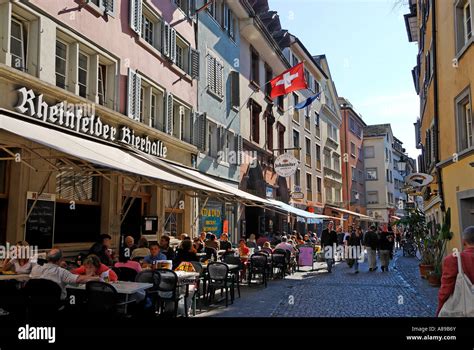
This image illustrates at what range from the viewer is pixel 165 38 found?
14.2 meters

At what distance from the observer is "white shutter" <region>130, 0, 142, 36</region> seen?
12328 mm

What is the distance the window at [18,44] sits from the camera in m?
8.55

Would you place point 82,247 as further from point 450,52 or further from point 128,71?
point 450,52

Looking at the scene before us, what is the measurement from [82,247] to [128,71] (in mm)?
4661

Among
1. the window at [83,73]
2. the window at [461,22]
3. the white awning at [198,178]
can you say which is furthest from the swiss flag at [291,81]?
the window at [83,73]

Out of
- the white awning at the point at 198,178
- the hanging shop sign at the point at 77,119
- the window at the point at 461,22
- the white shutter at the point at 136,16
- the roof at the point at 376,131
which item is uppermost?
the roof at the point at 376,131

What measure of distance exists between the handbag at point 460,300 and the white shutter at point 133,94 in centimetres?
982

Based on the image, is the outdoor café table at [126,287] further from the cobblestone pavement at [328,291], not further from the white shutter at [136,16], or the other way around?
the white shutter at [136,16]

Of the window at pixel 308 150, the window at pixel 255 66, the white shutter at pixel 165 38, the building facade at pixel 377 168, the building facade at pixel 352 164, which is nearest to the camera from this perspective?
the white shutter at pixel 165 38

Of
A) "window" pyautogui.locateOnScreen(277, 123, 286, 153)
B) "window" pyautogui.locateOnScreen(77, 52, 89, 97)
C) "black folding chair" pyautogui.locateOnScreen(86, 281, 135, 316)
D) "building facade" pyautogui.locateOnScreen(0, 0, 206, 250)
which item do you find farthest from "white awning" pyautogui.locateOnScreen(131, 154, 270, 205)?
"window" pyautogui.locateOnScreen(277, 123, 286, 153)

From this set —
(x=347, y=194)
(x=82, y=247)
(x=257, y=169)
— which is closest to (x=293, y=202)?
(x=257, y=169)

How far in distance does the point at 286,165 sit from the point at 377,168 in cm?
3399

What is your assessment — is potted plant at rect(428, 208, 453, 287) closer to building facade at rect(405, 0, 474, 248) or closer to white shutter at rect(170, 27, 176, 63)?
building facade at rect(405, 0, 474, 248)

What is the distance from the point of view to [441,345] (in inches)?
107
